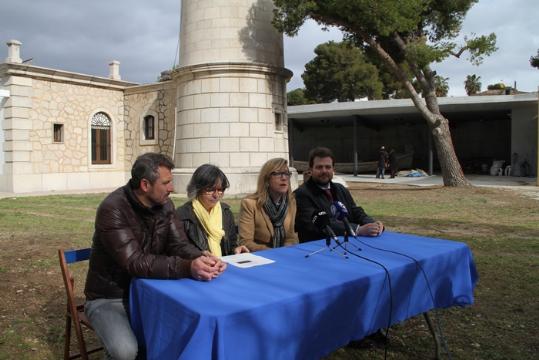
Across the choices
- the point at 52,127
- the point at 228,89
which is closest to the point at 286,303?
the point at 228,89

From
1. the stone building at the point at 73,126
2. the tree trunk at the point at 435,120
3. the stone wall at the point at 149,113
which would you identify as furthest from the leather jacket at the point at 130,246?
the stone building at the point at 73,126

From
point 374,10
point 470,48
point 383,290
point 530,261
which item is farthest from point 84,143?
point 383,290

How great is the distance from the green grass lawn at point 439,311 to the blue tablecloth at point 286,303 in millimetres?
763

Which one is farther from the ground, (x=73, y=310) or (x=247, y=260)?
(x=247, y=260)

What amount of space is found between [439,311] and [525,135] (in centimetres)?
2009

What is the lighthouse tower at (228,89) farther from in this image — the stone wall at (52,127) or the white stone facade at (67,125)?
the stone wall at (52,127)

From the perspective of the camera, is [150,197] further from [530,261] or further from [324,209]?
[530,261]

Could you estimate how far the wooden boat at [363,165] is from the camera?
84.4ft

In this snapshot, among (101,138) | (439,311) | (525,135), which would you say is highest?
(525,135)

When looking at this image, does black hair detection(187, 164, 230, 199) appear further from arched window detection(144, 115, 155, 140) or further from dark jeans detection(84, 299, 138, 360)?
arched window detection(144, 115, 155, 140)

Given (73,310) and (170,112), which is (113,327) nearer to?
(73,310)

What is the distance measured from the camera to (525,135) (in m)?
20.9

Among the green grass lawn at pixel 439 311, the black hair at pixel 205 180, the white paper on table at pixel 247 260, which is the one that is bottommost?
the green grass lawn at pixel 439 311

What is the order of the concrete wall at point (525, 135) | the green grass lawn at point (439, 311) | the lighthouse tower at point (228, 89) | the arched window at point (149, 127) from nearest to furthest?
1. the green grass lawn at point (439, 311)
2. the lighthouse tower at point (228, 89)
3. the arched window at point (149, 127)
4. the concrete wall at point (525, 135)
